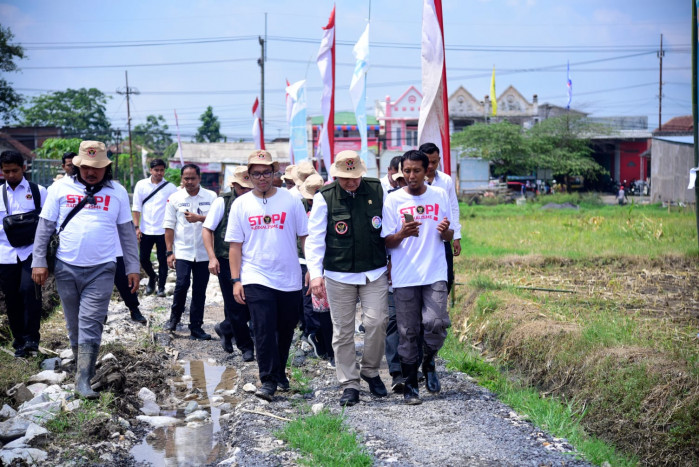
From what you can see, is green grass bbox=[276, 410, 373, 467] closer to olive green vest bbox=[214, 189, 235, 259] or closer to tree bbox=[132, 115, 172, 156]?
olive green vest bbox=[214, 189, 235, 259]

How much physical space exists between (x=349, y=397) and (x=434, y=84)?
4.41 metres

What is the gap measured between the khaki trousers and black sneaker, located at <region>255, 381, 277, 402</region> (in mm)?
611

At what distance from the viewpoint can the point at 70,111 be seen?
227 ft

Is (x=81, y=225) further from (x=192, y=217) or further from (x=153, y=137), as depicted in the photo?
(x=153, y=137)

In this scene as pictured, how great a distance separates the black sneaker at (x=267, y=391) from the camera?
20.8ft

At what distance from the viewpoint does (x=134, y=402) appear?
21.2ft

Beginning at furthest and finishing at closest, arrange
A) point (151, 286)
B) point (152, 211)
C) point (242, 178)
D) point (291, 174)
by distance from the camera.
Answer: point (151, 286) → point (152, 211) → point (291, 174) → point (242, 178)

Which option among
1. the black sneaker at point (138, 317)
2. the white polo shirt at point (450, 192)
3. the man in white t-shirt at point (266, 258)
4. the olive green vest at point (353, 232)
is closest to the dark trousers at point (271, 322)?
the man in white t-shirt at point (266, 258)

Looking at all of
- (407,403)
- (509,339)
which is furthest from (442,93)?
(407,403)

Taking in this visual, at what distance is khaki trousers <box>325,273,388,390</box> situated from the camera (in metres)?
6.21

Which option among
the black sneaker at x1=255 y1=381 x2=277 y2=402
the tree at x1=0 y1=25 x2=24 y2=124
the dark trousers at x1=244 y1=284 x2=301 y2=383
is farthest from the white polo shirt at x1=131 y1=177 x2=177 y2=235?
the tree at x1=0 y1=25 x2=24 y2=124

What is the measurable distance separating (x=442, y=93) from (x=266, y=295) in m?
4.01

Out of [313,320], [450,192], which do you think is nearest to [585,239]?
[313,320]

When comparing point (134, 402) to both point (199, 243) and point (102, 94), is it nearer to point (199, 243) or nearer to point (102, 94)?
point (199, 243)
